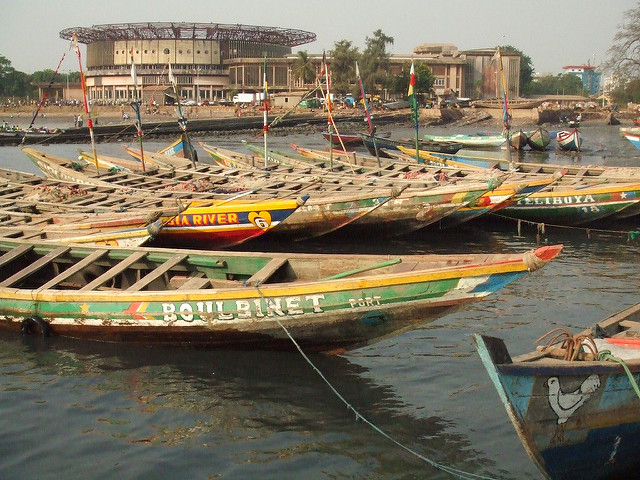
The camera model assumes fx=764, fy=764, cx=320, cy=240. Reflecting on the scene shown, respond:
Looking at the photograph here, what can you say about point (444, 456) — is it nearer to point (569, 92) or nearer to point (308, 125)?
point (308, 125)

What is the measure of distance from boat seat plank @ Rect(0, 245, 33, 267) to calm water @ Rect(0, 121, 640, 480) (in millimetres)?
1272

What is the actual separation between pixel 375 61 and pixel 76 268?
90.1 metres

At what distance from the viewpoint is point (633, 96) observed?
→ 88.1 m

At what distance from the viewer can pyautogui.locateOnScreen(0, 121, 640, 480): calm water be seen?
26.2ft

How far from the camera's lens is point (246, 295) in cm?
973

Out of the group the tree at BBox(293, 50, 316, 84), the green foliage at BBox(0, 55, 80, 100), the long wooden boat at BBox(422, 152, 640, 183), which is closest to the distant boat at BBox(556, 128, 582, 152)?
the long wooden boat at BBox(422, 152, 640, 183)

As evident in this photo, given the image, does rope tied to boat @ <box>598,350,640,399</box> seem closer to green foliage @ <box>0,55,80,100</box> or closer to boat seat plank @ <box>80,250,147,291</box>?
boat seat plank @ <box>80,250,147,291</box>

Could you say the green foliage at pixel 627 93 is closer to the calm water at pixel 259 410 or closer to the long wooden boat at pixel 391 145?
the long wooden boat at pixel 391 145

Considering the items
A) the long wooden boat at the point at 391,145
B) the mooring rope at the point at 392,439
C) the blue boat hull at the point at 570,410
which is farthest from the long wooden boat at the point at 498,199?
the blue boat hull at the point at 570,410

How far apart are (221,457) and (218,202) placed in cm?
1011

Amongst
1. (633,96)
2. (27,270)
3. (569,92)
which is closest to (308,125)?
(633,96)

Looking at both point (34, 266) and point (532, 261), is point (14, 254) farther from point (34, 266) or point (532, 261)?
point (532, 261)

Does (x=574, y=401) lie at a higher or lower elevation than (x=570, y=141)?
lower

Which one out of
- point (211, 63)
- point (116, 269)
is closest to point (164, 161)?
point (116, 269)
